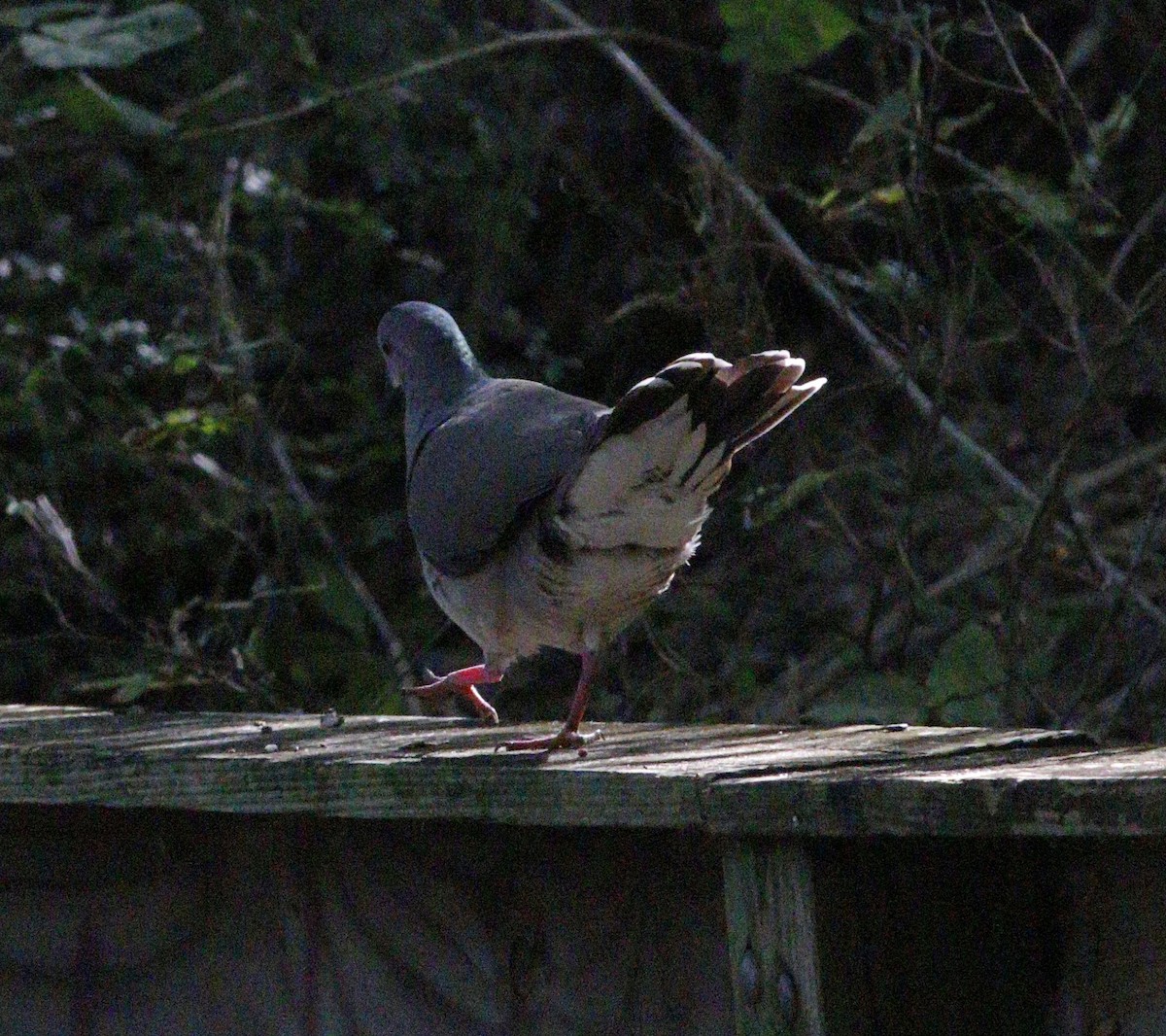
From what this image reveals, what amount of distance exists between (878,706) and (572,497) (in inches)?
72.4

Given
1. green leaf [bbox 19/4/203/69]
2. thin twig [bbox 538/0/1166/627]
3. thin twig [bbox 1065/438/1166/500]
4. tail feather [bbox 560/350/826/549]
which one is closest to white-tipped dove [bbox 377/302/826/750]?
tail feather [bbox 560/350/826/549]

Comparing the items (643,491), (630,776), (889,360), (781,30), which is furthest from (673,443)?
(781,30)

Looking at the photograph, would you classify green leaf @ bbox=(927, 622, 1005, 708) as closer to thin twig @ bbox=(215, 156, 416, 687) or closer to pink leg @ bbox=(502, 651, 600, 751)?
thin twig @ bbox=(215, 156, 416, 687)

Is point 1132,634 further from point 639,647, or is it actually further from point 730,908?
point 730,908

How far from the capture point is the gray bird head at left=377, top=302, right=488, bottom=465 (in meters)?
3.95

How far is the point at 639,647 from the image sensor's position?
6.02m

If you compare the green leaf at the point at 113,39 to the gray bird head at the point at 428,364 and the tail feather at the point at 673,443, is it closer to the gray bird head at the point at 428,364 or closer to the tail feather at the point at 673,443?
the gray bird head at the point at 428,364

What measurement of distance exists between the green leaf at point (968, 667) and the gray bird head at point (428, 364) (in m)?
1.48

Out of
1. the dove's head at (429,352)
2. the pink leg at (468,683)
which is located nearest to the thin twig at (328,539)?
the dove's head at (429,352)

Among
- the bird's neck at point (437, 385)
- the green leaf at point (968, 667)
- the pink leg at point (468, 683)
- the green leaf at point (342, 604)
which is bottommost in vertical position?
the green leaf at point (342, 604)

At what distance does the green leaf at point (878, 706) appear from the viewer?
14.5 feet

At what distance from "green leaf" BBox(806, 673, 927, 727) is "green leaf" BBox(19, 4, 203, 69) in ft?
8.95

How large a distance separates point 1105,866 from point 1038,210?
9.12ft

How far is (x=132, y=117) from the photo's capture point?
5.64m
